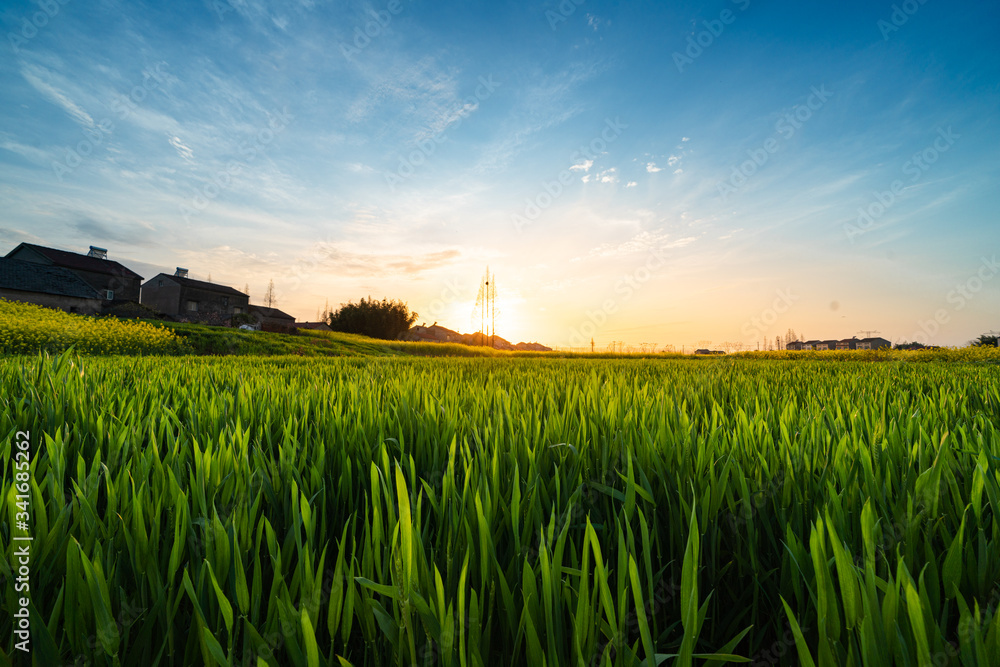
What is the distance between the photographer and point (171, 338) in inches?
621

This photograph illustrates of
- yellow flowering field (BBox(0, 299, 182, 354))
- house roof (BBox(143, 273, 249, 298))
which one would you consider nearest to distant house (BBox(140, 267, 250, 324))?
house roof (BBox(143, 273, 249, 298))

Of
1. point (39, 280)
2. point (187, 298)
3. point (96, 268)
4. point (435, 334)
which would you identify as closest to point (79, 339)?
point (39, 280)

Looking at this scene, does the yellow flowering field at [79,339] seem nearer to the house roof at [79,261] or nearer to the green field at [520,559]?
the green field at [520,559]

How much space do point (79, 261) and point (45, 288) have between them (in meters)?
18.1

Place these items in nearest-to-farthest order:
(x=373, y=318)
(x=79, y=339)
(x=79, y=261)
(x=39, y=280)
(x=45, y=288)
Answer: (x=79, y=339) < (x=45, y=288) < (x=39, y=280) < (x=79, y=261) < (x=373, y=318)

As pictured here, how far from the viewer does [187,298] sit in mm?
48500

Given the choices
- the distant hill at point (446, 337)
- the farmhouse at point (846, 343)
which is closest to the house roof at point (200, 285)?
the distant hill at point (446, 337)

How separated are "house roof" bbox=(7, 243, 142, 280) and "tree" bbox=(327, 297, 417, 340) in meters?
23.3

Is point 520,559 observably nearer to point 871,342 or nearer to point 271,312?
point 271,312

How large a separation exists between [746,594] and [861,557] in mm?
247

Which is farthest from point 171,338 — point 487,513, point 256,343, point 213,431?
point 487,513

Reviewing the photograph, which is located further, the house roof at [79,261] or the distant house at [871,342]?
the distant house at [871,342]

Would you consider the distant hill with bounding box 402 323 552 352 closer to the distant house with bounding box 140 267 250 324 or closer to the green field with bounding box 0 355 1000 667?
the distant house with bounding box 140 267 250 324

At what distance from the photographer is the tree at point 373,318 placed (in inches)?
1890
